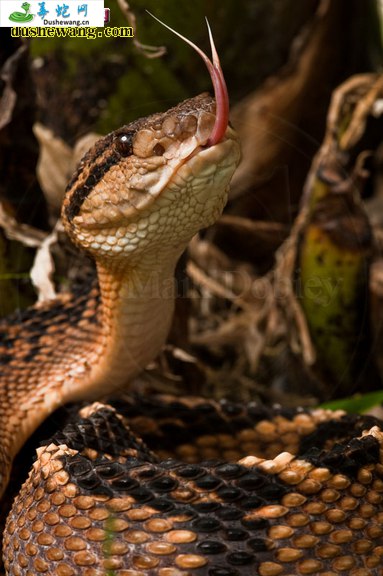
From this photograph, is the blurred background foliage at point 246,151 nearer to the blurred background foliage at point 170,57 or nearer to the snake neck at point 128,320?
the blurred background foliage at point 170,57

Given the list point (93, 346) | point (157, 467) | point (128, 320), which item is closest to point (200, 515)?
point (157, 467)

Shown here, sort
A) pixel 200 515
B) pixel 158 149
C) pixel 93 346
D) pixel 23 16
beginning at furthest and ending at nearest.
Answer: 1. pixel 93 346
2. pixel 23 16
3. pixel 158 149
4. pixel 200 515

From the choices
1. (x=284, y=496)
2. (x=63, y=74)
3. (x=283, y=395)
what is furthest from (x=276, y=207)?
(x=284, y=496)

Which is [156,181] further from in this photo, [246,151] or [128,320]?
[246,151]

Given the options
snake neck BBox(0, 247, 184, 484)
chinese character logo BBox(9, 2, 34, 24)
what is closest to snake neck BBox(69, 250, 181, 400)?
snake neck BBox(0, 247, 184, 484)

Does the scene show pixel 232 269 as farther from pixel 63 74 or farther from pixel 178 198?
pixel 178 198

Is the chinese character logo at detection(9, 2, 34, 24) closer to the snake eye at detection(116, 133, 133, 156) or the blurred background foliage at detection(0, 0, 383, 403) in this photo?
the blurred background foliage at detection(0, 0, 383, 403)
